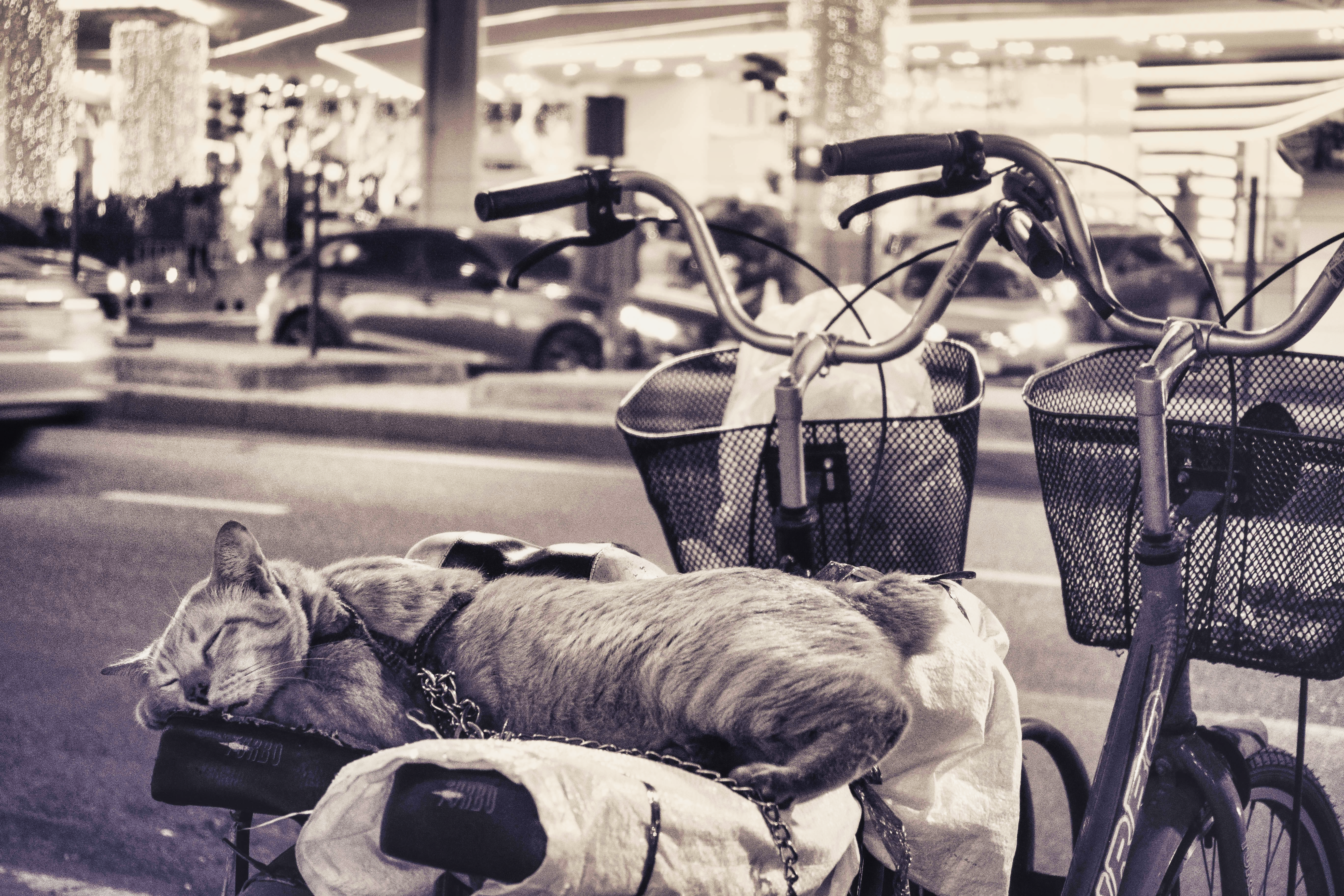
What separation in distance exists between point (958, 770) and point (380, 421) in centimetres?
791

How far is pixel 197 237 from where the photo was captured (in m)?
16.7

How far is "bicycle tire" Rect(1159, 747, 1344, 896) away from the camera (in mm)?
1563

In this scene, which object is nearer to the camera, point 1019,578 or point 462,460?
point 1019,578

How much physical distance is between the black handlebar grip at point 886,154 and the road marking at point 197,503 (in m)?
5.12

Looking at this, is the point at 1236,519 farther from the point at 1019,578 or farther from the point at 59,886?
the point at 1019,578

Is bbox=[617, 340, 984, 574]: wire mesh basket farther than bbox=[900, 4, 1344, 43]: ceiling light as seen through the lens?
No

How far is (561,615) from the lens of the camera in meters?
1.33

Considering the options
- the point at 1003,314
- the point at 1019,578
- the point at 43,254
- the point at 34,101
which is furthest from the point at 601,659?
the point at 34,101

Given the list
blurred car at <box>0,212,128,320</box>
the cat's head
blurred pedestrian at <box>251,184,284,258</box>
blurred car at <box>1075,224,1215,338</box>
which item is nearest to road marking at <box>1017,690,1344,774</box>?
the cat's head

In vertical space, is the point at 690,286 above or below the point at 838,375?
above

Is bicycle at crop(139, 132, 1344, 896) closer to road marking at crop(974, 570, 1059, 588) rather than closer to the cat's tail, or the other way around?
the cat's tail

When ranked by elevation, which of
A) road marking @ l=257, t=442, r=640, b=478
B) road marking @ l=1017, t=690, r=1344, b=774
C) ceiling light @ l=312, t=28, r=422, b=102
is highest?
ceiling light @ l=312, t=28, r=422, b=102

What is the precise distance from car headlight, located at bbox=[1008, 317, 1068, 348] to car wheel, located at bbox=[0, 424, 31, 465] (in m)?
8.39

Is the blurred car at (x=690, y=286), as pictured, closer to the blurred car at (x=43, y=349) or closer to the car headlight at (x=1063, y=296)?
the car headlight at (x=1063, y=296)
